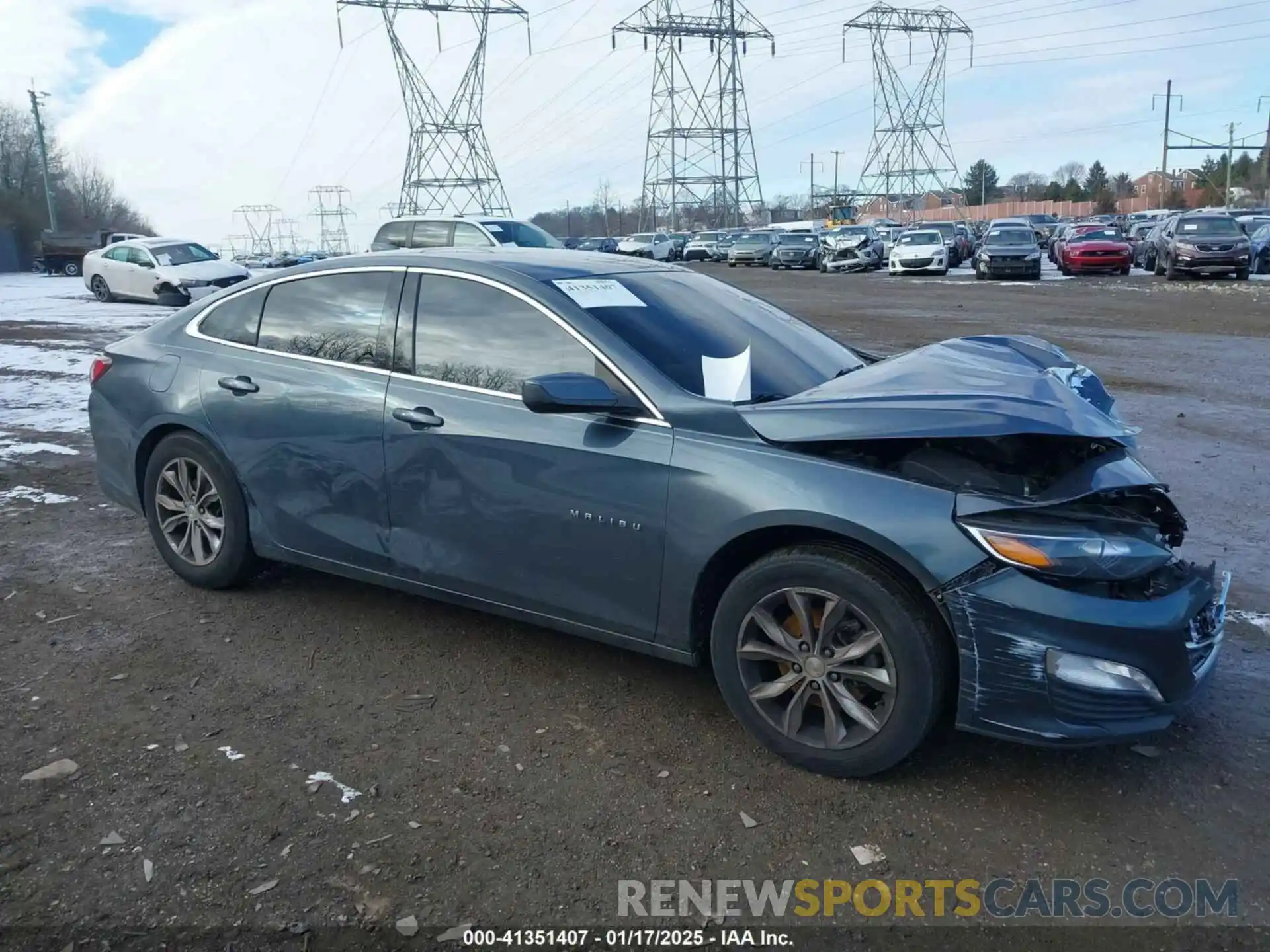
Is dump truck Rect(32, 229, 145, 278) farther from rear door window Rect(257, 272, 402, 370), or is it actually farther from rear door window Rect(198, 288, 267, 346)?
rear door window Rect(257, 272, 402, 370)

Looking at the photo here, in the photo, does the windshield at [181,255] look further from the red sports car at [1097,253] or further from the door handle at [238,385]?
the red sports car at [1097,253]

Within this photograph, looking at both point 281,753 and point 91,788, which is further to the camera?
point 281,753

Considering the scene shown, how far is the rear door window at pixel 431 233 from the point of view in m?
19.2

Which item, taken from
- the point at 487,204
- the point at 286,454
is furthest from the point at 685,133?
the point at 286,454

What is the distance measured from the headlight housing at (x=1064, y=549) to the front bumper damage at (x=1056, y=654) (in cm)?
5

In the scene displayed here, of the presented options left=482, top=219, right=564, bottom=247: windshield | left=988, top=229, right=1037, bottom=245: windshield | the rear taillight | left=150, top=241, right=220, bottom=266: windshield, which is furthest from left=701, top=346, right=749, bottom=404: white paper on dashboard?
left=988, top=229, right=1037, bottom=245: windshield

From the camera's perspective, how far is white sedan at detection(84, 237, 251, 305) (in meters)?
22.8

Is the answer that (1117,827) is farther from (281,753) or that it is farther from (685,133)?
(685,133)

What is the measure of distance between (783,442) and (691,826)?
1232mm

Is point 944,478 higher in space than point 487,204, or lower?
lower

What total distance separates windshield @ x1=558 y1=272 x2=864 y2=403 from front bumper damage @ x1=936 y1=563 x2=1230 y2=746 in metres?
1.15

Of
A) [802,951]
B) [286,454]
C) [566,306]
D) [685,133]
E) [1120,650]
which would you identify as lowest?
[802,951]

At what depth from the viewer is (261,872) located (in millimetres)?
2807

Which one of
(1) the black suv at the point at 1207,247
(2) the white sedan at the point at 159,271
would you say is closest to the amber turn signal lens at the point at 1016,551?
(2) the white sedan at the point at 159,271
